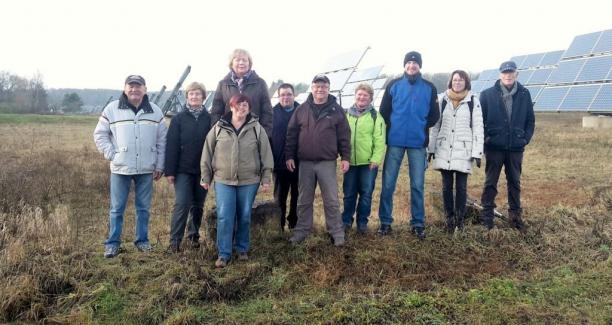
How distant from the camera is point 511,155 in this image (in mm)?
5387

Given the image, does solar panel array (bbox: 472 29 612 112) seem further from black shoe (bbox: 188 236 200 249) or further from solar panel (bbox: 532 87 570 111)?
black shoe (bbox: 188 236 200 249)

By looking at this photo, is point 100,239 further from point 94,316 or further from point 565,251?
point 565,251

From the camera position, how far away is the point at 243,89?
476 centimetres

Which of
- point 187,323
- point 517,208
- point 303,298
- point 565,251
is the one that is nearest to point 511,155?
point 517,208

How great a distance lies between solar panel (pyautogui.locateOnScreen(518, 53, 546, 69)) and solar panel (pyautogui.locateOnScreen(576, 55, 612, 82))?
6165 mm

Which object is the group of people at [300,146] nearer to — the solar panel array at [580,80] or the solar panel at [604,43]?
the solar panel array at [580,80]

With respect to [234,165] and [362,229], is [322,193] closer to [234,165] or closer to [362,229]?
[362,229]

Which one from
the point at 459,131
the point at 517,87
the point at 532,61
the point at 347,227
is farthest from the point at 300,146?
the point at 532,61

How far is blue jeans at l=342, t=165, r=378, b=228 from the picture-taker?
5.17 metres

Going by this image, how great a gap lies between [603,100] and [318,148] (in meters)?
17.1

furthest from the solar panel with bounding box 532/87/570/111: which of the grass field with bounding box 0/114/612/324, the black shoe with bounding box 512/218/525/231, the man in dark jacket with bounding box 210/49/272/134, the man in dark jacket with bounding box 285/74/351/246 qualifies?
the man in dark jacket with bounding box 210/49/272/134

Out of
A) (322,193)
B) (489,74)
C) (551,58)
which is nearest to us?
(322,193)

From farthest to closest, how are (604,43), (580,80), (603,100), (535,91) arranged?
(535,91), (604,43), (580,80), (603,100)

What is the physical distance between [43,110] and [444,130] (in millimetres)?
60904
